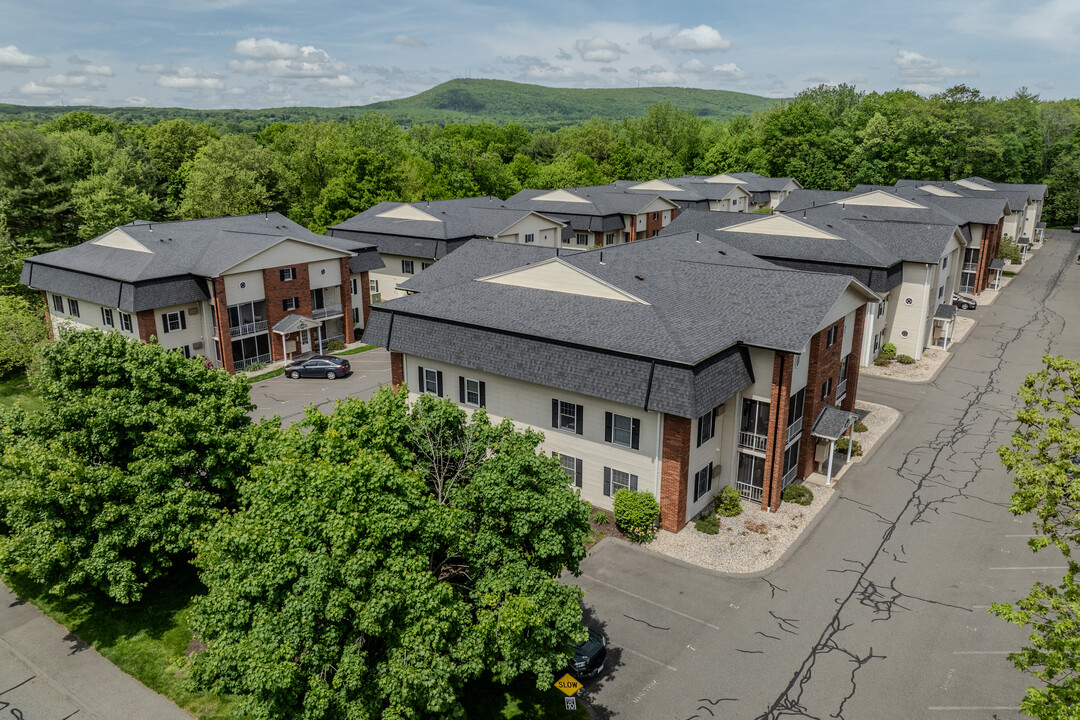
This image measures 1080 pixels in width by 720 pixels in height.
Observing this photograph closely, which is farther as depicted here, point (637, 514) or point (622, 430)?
point (622, 430)

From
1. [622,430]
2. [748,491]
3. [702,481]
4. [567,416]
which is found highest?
[567,416]

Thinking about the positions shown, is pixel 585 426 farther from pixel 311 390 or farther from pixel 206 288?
pixel 206 288

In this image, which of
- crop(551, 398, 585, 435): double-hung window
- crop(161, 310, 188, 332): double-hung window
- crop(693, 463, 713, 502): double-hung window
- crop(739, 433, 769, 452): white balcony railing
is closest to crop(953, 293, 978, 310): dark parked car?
crop(739, 433, 769, 452): white balcony railing

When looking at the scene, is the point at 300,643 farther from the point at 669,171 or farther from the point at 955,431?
the point at 669,171

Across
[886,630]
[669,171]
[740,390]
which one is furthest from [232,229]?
[669,171]

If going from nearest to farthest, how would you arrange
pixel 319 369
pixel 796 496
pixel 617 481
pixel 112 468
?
pixel 112 468
pixel 617 481
pixel 796 496
pixel 319 369

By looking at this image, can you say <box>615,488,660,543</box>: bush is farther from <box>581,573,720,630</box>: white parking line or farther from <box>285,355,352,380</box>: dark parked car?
<box>285,355,352,380</box>: dark parked car

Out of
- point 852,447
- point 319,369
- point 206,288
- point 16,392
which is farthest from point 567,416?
point 16,392
